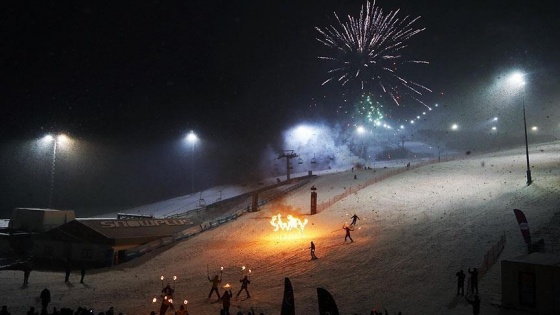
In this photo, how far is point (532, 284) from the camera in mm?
15781

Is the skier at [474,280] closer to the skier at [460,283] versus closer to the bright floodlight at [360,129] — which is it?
the skier at [460,283]

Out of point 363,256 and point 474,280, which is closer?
point 474,280

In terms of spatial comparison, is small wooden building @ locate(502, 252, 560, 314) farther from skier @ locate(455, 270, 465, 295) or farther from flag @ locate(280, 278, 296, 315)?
flag @ locate(280, 278, 296, 315)

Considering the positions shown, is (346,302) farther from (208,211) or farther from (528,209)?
(208,211)

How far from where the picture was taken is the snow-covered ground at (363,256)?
1866 cm

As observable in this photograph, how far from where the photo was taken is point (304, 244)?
95.7 feet

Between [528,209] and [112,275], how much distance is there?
2865cm

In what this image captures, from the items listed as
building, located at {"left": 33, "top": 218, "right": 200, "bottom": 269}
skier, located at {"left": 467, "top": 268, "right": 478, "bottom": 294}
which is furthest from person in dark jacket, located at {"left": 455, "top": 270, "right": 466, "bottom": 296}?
building, located at {"left": 33, "top": 218, "right": 200, "bottom": 269}

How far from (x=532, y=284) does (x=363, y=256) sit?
996cm

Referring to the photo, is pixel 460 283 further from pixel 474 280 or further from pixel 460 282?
pixel 474 280

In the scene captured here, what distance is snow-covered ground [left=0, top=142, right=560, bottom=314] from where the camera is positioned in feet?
61.2

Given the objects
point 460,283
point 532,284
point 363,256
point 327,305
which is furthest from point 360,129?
point 327,305

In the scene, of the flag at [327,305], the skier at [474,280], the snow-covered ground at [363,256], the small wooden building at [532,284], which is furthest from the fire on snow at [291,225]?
the flag at [327,305]

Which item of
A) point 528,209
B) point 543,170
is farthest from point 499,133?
point 528,209
